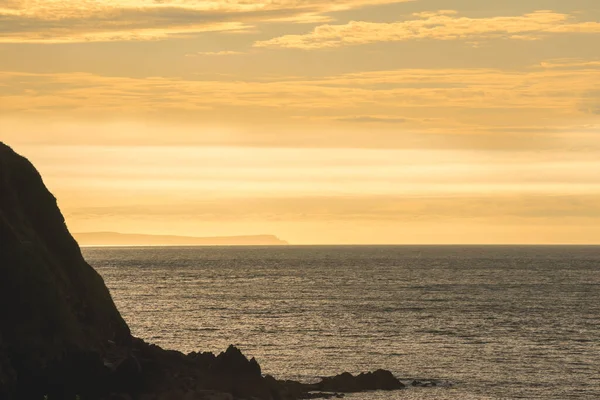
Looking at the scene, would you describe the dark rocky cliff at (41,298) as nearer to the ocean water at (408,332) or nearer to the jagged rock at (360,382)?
the jagged rock at (360,382)

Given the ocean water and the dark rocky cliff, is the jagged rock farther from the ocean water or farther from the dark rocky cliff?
the dark rocky cliff

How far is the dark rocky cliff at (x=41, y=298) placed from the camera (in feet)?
176

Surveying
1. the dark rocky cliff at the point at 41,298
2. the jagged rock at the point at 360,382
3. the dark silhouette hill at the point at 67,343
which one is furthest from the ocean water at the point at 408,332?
the dark rocky cliff at the point at 41,298

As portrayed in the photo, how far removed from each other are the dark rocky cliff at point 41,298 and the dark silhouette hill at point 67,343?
0.20 ft

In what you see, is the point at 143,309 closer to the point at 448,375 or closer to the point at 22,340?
the point at 448,375

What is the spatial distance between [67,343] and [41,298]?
336cm

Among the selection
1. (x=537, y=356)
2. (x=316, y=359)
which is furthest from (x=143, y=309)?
(x=537, y=356)

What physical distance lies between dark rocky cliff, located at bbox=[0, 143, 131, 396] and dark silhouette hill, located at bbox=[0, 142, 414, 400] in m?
0.06

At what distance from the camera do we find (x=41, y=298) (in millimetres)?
56625

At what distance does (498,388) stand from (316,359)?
18937 millimetres

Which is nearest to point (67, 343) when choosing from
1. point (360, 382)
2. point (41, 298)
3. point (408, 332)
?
point (41, 298)

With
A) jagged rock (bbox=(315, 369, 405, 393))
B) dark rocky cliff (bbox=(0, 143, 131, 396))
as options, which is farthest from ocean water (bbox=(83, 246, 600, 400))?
dark rocky cliff (bbox=(0, 143, 131, 396))

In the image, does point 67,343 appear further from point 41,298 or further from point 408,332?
point 408,332

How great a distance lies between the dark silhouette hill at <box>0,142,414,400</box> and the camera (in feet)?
177
